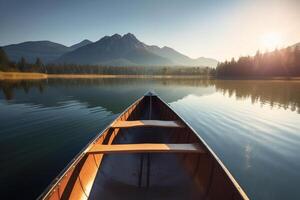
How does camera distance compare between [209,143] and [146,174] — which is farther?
[209,143]

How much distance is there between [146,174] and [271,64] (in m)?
112

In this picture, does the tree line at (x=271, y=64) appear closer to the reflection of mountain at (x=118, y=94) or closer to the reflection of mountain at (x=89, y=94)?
the reflection of mountain at (x=118, y=94)

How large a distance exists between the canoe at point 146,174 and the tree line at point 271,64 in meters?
106

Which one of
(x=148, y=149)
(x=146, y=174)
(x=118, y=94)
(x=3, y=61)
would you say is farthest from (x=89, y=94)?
(x=3, y=61)

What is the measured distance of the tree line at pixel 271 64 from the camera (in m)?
86.0

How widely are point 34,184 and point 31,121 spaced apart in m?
9.74

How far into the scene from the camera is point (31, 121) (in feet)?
46.7

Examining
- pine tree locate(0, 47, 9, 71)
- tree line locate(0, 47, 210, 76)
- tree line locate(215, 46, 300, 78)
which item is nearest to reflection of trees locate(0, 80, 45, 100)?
pine tree locate(0, 47, 9, 71)

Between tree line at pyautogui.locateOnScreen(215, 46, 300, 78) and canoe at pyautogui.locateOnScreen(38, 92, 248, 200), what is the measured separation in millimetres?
105611

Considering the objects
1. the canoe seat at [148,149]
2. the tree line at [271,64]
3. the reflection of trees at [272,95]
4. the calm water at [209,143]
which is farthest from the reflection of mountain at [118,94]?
the tree line at [271,64]

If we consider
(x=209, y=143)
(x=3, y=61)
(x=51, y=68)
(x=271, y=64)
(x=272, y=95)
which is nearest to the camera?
(x=209, y=143)

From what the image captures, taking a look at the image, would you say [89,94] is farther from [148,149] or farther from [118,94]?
[148,149]

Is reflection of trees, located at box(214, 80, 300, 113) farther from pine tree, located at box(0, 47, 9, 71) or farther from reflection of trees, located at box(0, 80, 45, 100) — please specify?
pine tree, located at box(0, 47, 9, 71)

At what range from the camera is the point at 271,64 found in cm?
9369
